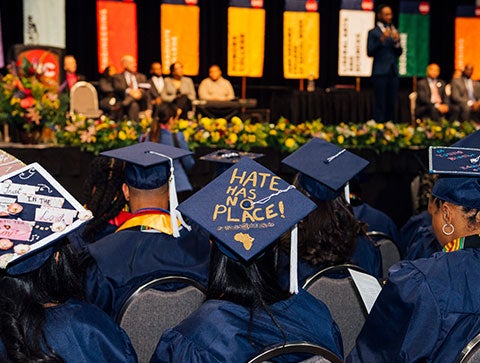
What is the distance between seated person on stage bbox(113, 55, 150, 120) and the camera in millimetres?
11867

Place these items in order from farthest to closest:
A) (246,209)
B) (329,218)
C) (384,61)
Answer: (384,61) < (329,218) < (246,209)

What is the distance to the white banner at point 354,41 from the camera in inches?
584

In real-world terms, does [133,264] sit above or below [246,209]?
below

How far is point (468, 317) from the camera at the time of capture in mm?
1864

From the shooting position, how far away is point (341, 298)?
2.57 metres

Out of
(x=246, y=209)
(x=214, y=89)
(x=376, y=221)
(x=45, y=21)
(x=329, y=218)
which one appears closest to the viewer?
(x=246, y=209)

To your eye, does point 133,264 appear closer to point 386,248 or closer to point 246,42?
point 386,248

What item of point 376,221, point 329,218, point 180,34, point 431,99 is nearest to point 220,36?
point 180,34

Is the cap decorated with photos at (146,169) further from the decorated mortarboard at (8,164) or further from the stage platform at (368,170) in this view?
the stage platform at (368,170)

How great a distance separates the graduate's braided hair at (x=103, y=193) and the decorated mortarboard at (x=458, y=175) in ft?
5.07

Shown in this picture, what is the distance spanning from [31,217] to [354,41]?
13704 mm

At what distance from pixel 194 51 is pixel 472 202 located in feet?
40.3

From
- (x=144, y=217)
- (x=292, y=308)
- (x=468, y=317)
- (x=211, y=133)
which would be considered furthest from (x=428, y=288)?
(x=211, y=133)

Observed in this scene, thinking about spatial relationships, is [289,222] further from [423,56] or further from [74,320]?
[423,56]
